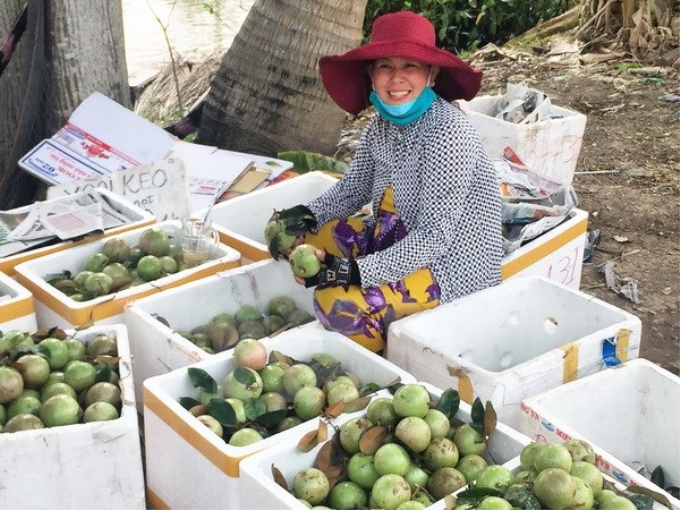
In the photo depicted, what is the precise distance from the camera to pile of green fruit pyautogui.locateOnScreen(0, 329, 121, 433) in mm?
2523

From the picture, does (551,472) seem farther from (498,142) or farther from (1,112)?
(1,112)

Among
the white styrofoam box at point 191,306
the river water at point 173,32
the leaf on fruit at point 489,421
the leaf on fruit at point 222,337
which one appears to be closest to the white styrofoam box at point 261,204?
the white styrofoam box at point 191,306

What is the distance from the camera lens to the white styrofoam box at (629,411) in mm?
2637

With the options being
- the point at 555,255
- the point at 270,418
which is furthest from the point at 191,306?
the point at 555,255

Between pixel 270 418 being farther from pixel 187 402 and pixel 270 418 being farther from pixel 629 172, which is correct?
pixel 629 172

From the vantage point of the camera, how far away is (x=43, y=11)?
4.68m

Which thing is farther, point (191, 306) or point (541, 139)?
point (541, 139)

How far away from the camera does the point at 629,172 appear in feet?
19.5

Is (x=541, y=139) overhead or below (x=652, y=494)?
overhead

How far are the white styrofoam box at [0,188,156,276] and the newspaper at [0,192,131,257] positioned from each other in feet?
0.06

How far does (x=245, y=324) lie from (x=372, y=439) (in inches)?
41.4

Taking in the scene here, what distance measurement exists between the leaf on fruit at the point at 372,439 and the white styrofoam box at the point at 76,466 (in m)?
0.59

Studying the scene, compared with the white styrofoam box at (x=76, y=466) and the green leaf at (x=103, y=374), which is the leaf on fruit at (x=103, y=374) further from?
the white styrofoam box at (x=76, y=466)

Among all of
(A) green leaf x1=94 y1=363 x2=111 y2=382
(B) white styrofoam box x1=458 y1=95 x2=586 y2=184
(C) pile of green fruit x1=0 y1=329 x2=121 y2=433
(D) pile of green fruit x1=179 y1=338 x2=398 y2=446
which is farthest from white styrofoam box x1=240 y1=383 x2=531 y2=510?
(B) white styrofoam box x1=458 y1=95 x2=586 y2=184
